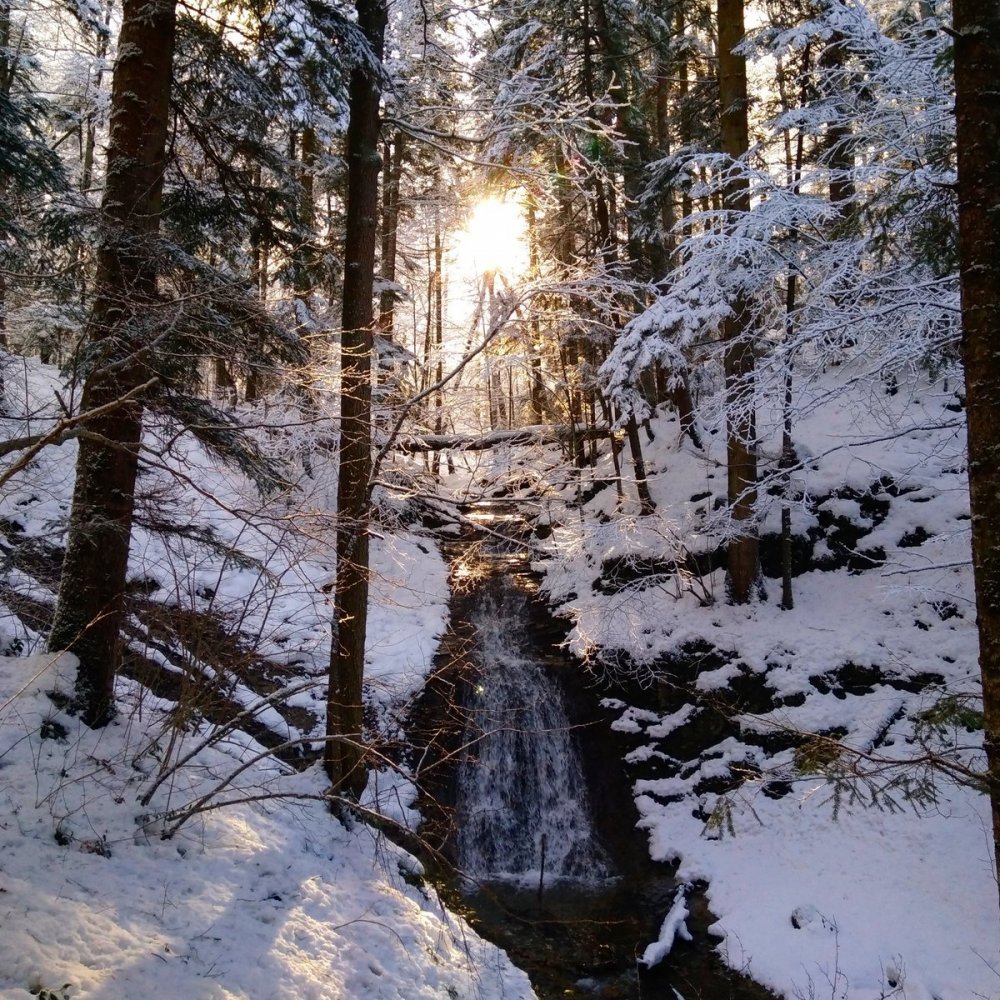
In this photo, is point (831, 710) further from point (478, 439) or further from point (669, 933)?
point (478, 439)

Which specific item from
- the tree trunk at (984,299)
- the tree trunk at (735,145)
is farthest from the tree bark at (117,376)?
the tree trunk at (735,145)

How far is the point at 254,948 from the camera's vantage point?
163 inches

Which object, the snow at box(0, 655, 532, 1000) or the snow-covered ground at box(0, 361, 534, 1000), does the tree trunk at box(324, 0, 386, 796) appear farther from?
the snow at box(0, 655, 532, 1000)

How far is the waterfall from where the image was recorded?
8.98 m

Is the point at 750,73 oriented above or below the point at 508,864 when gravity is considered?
above

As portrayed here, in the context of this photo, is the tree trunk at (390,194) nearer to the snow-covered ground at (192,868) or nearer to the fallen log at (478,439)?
the fallen log at (478,439)

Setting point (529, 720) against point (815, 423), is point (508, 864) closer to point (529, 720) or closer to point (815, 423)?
point (529, 720)

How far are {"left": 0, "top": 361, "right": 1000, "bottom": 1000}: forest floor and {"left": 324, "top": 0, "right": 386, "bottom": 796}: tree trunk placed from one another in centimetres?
35

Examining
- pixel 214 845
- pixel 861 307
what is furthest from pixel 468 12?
pixel 214 845

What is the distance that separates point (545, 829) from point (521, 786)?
771 mm

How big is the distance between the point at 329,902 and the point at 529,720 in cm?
645

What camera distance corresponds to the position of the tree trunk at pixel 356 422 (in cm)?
654

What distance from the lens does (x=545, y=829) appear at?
31.0ft

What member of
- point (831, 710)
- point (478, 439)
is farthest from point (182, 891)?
point (831, 710)
